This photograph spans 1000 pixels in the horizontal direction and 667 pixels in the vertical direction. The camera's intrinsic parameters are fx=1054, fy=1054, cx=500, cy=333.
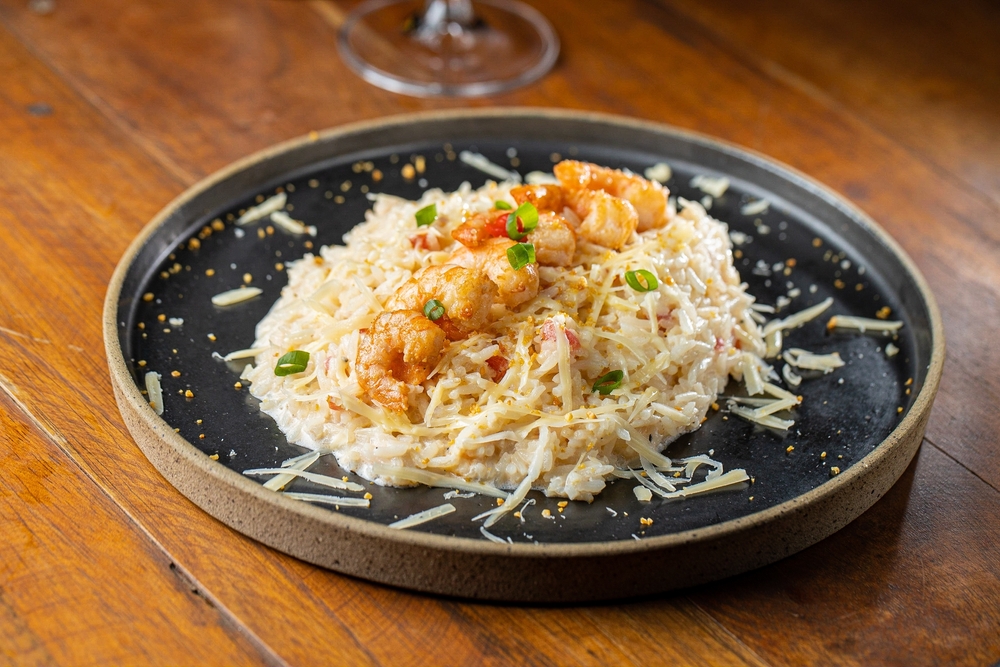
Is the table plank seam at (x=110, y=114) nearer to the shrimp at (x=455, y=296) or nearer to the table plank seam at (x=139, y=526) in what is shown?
the table plank seam at (x=139, y=526)

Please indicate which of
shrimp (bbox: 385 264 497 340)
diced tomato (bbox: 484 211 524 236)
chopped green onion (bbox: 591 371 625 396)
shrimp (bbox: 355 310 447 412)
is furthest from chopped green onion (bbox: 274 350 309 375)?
chopped green onion (bbox: 591 371 625 396)

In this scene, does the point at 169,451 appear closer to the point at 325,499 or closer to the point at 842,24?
the point at 325,499

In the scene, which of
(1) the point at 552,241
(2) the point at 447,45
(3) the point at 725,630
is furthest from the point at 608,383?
(2) the point at 447,45

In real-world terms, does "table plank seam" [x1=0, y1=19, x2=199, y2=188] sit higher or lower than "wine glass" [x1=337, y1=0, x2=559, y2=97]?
lower

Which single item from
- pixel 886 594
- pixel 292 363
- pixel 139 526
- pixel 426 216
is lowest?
pixel 139 526

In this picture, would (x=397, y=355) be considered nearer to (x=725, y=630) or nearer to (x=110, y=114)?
(x=725, y=630)

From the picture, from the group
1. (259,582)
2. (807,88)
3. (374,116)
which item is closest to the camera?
(259,582)

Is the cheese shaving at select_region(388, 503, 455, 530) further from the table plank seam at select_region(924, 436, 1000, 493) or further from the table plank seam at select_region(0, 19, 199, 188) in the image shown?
the table plank seam at select_region(0, 19, 199, 188)

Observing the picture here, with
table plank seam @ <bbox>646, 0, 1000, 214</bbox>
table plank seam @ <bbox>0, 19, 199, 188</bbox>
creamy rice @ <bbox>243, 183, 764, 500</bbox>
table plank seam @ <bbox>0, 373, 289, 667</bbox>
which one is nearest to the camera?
table plank seam @ <bbox>0, 373, 289, 667</bbox>
